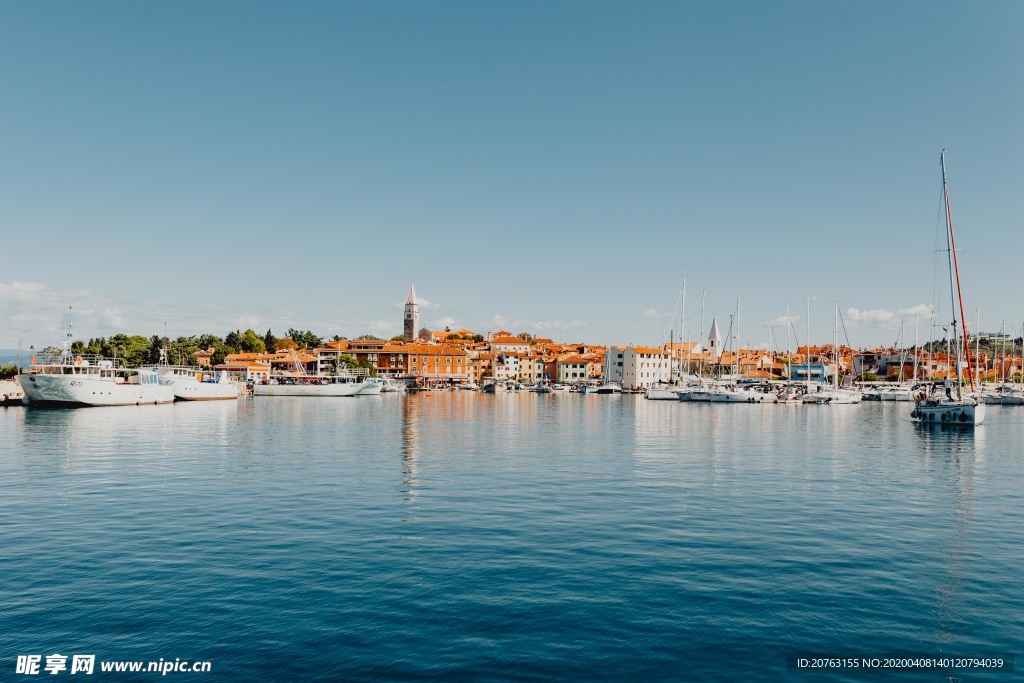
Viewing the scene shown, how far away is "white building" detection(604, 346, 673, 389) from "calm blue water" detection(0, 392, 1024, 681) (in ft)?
482

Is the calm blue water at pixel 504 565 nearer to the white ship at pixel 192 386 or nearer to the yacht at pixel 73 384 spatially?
the yacht at pixel 73 384

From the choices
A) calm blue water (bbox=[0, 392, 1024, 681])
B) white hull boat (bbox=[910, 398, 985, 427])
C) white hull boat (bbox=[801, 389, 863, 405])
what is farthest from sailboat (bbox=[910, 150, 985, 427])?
white hull boat (bbox=[801, 389, 863, 405])

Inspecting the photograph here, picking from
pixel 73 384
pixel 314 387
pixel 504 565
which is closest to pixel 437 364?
pixel 314 387

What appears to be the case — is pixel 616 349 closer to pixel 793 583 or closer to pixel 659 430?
pixel 659 430

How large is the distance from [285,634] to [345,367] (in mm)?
170178

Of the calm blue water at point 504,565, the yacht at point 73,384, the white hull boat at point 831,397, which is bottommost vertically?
the white hull boat at point 831,397

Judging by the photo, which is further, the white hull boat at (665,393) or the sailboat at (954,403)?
the white hull boat at (665,393)

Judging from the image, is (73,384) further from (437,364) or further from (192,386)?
(437,364)

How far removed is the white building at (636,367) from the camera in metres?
182

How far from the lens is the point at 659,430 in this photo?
56.9 meters

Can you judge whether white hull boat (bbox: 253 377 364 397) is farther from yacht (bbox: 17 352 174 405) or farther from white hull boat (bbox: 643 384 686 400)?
white hull boat (bbox: 643 384 686 400)

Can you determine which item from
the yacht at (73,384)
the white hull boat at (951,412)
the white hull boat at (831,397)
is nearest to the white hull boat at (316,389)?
the yacht at (73,384)

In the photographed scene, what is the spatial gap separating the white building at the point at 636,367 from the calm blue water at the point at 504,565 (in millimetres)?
146860

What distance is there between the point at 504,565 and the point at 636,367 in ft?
557
